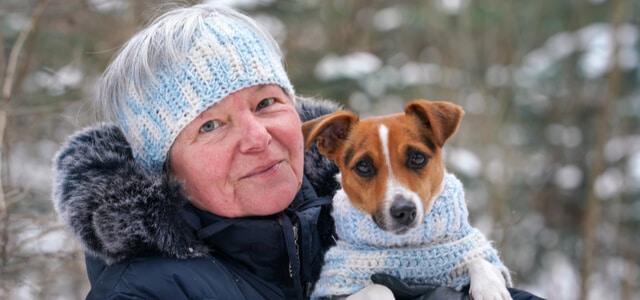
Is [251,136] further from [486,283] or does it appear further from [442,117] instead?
[486,283]

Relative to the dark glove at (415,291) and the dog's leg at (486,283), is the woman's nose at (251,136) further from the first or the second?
the dog's leg at (486,283)

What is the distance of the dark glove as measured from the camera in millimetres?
2379

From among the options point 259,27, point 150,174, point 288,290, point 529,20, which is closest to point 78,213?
point 150,174

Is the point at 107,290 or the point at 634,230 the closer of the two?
the point at 107,290

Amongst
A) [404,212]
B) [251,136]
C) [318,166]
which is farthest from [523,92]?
[251,136]

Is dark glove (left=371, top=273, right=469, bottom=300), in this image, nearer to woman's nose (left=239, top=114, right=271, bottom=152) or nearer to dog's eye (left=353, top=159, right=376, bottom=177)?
dog's eye (left=353, top=159, right=376, bottom=177)

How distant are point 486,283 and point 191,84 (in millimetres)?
1235

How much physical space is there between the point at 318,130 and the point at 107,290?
0.98 m

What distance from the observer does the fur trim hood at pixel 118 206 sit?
230cm

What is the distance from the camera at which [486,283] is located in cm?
238

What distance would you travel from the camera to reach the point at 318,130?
2723 mm

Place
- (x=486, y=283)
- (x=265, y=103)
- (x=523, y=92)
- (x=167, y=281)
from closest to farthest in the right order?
(x=167, y=281) < (x=486, y=283) < (x=265, y=103) < (x=523, y=92)

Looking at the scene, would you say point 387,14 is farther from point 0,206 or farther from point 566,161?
point 0,206

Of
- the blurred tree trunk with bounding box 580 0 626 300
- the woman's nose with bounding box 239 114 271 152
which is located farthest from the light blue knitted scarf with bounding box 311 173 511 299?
the blurred tree trunk with bounding box 580 0 626 300
